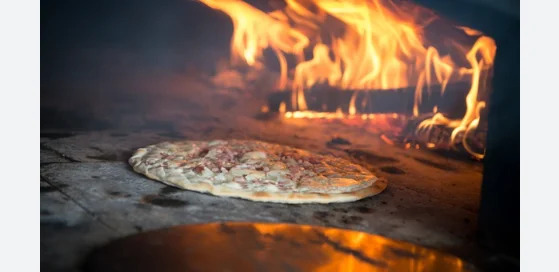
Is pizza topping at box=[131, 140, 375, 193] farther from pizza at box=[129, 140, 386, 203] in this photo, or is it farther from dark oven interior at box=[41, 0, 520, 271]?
dark oven interior at box=[41, 0, 520, 271]

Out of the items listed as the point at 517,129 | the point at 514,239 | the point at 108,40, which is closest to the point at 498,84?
the point at 517,129

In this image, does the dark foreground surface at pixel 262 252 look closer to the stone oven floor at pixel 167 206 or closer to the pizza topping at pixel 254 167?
the stone oven floor at pixel 167 206

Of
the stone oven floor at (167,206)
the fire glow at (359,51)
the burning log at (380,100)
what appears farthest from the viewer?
the burning log at (380,100)

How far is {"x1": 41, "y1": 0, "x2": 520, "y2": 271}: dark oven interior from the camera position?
2285 millimetres

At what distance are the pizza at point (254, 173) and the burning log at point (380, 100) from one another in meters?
1.54

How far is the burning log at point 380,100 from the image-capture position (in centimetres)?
446

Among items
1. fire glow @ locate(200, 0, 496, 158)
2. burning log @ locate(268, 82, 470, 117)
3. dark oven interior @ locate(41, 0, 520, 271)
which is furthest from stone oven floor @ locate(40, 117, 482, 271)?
fire glow @ locate(200, 0, 496, 158)

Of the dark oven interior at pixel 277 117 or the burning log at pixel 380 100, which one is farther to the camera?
the burning log at pixel 380 100

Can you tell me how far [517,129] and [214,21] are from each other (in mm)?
2922

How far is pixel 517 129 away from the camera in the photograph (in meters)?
2.29

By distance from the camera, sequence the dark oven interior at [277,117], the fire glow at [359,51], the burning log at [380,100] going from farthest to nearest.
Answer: the burning log at [380,100] < the fire glow at [359,51] < the dark oven interior at [277,117]

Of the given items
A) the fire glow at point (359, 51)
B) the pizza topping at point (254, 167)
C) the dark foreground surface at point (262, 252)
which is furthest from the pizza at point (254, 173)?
the fire glow at point (359, 51)

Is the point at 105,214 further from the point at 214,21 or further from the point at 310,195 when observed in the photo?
the point at 214,21

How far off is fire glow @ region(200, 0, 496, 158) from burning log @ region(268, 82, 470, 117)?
37mm
